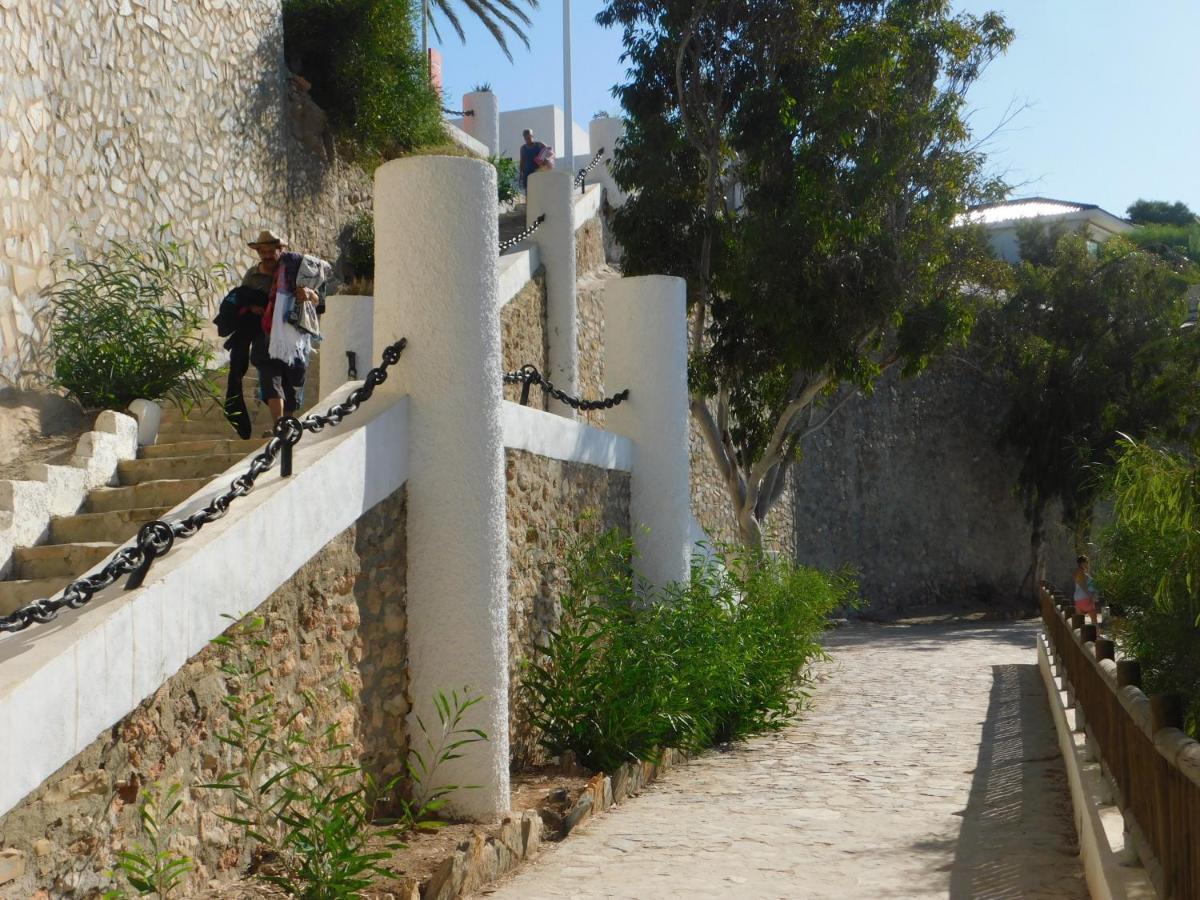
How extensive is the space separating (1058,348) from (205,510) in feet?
73.2

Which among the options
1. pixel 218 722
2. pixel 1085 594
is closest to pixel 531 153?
pixel 1085 594

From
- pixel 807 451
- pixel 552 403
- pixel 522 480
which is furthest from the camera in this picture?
pixel 807 451

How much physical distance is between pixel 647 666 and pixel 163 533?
3586mm

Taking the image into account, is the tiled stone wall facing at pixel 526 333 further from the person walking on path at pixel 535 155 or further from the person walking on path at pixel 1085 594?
the person walking on path at pixel 1085 594

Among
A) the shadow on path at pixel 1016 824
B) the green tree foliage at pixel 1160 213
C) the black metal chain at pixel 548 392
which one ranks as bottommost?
the shadow on path at pixel 1016 824

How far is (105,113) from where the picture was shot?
10000mm

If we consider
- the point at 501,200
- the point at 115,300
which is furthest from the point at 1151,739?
the point at 501,200

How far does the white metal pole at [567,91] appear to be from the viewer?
25297 millimetres

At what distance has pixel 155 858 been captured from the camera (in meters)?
3.58

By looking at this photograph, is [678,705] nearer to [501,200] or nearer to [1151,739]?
[1151,739]

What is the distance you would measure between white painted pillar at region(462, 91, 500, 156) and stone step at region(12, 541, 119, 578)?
21.0 meters

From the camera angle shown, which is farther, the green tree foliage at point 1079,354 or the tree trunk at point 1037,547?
the tree trunk at point 1037,547

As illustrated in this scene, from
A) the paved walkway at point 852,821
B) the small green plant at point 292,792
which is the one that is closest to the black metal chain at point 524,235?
the paved walkway at point 852,821

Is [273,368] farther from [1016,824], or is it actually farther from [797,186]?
[797,186]
